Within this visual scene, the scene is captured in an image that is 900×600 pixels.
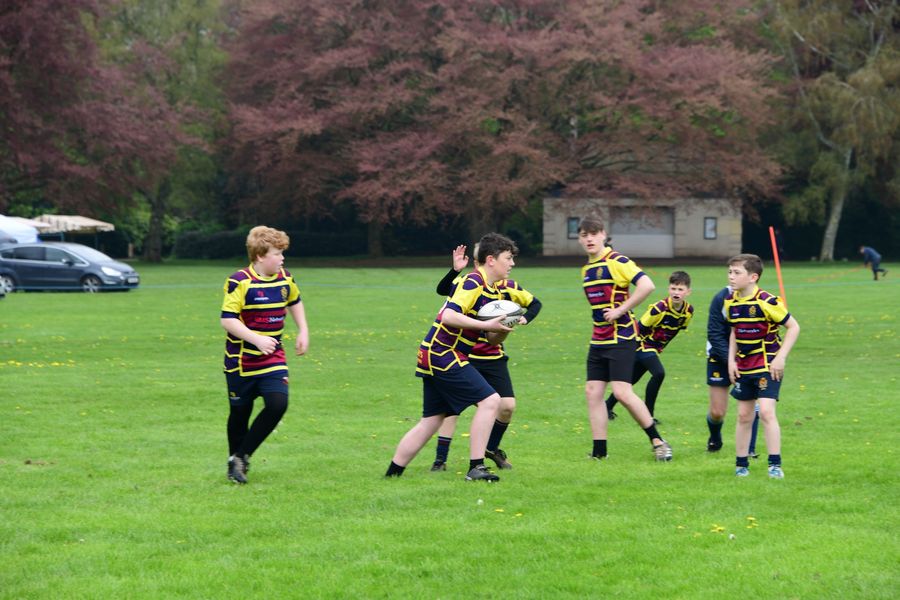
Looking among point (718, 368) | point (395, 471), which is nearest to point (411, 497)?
point (395, 471)

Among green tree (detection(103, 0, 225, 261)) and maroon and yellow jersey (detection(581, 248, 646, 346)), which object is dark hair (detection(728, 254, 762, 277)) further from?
green tree (detection(103, 0, 225, 261))

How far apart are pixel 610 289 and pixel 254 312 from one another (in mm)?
2766

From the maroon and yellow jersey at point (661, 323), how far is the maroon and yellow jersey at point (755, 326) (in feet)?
8.57

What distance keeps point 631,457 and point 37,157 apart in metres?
39.9

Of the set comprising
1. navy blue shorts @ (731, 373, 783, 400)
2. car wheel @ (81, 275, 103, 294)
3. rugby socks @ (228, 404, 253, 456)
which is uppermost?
navy blue shorts @ (731, 373, 783, 400)

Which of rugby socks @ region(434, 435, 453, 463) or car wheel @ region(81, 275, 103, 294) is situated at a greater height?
rugby socks @ region(434, 435, 453, 463)

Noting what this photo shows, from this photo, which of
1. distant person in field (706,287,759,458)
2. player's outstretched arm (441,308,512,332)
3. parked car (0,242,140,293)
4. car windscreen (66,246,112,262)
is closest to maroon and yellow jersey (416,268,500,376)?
player's outstretched arm (441,308,512,332)

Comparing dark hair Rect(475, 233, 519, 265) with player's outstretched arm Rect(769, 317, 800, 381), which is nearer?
player's outstretched arm Rect(769, 317, 800, 381)

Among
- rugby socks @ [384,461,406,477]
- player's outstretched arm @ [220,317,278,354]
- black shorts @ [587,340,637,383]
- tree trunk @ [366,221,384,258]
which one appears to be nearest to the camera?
player's outstretched arm @ [220,317,278,354]

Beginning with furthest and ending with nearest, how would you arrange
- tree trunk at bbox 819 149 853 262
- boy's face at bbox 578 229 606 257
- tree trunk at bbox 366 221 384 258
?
tree trunk at bbox 366 221 384 258 < tree trunk at bbox 819 149 853 262 < boy's face at bbox 578 229 606 257

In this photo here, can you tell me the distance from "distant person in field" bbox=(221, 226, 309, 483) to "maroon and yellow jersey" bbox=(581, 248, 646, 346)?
7.60ft

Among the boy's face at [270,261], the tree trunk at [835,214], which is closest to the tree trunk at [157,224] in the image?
the tree trunk at [835,214]

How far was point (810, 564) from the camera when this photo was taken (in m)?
6.48

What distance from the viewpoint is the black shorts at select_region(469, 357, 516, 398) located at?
9.52m
